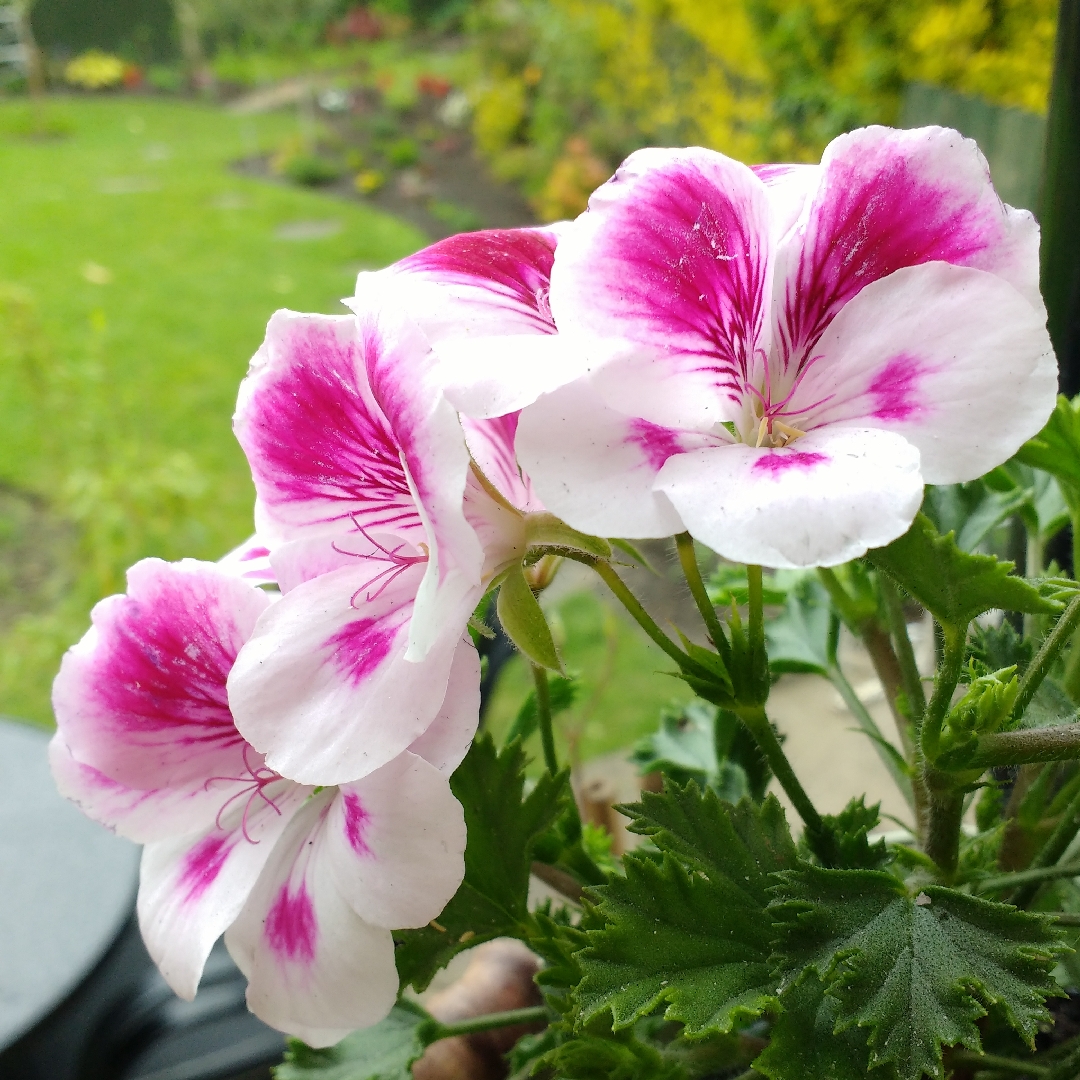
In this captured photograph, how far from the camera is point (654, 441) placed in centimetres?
31

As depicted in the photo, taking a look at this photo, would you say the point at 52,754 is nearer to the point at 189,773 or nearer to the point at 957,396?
the point at 189,773

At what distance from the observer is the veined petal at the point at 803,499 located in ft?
0.87

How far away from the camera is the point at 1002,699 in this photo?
13.7 inches

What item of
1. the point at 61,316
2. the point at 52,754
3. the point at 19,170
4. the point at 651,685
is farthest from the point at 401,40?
the point at 52,754

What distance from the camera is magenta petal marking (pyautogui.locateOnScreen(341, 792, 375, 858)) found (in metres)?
0.35

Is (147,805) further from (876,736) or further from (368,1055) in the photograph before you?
(876,736)

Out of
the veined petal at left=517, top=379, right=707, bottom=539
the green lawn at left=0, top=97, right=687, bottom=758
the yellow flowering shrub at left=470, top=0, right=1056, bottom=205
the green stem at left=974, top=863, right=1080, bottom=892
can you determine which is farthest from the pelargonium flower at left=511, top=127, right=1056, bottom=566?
the yellow flowering shrub at left=470, top=0, right=1056, bottom=205

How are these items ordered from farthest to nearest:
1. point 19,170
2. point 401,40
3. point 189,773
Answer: point 401,40 → point 19,170 → point 189,773

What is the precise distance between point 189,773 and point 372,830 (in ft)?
0.31

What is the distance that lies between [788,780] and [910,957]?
75 mm

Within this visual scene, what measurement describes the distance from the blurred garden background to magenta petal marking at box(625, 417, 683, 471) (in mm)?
373

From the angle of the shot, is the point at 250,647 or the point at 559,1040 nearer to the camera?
the point at 250,647

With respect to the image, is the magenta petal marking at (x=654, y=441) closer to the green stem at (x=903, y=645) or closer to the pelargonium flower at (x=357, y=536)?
the pelargonium flower at (x=357, y=536)

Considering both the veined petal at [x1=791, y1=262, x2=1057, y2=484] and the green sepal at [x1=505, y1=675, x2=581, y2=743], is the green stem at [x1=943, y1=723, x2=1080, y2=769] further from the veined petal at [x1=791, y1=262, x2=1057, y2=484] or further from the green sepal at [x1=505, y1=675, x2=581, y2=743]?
the green sepal at [x1=505, y1=675, x2=581, y2=743]
